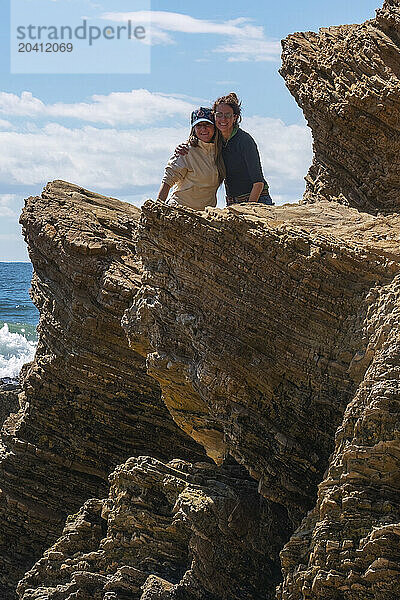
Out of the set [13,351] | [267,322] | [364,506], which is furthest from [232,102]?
[13,351]

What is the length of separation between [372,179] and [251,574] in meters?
4.65

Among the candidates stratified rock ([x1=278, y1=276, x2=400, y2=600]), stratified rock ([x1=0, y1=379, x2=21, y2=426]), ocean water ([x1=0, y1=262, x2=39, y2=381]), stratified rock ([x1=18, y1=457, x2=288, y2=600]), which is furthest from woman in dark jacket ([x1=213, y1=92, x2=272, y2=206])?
ocean water ([x1=0, y1=262, x2=39, y2=381])

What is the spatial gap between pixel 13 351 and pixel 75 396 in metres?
35.1

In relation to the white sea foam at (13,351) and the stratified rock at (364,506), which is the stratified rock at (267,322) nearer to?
the stratified rock at (364,506)

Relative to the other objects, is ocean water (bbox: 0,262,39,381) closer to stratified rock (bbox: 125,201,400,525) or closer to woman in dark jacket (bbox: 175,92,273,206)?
woman in dark jacket (bbox: 175,92,273,206)

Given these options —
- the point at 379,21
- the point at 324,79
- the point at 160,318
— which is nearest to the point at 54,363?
the point at 160,318

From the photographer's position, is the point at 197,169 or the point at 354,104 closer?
the point at 354,104

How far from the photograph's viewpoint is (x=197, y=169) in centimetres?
980

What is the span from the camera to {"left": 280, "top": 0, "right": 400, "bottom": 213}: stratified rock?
9.52 metres

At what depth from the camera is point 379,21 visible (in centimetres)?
1027

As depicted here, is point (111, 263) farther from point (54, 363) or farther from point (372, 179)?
point (372, 179)

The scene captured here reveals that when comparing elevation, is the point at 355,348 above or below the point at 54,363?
below

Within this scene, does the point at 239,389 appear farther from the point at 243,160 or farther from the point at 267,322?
the point at 243,160

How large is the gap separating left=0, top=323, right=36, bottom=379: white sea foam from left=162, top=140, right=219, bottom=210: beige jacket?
94.3 ft
